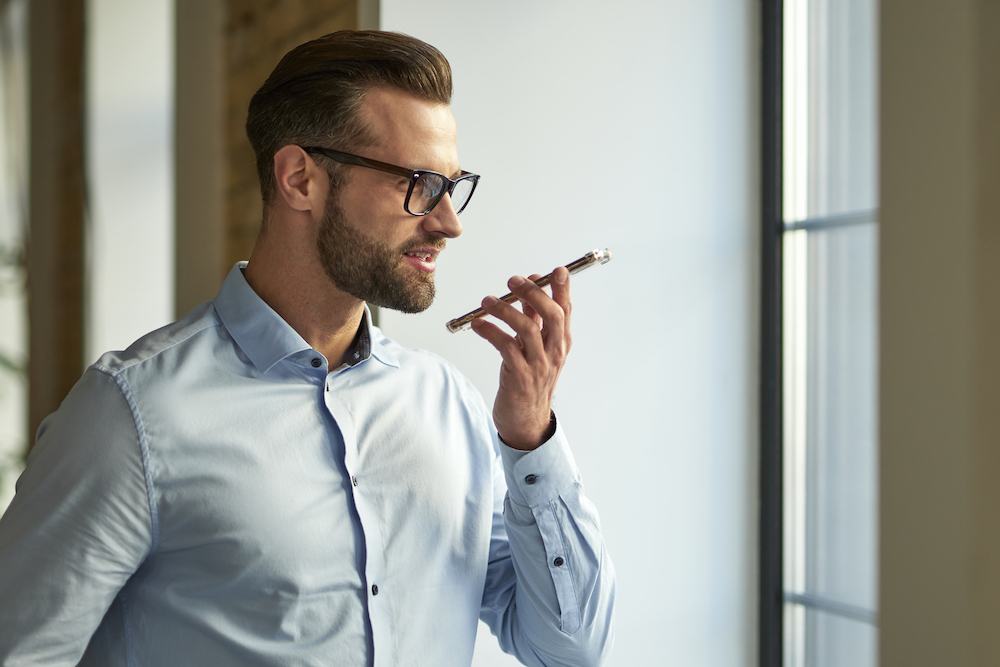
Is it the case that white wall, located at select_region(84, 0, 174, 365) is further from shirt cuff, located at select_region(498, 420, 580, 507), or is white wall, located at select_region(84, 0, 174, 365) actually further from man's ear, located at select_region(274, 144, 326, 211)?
shirt cuff, located at select_region(498, 420, 580, 507)

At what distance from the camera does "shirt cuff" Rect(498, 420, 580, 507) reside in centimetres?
133

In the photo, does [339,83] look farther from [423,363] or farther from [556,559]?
[556,559]

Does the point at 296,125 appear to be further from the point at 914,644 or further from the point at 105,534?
the point at 914,644

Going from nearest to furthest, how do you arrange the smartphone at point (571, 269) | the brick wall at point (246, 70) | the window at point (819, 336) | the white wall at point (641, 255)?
the smartphone at point (571, 269) < the white wall at point (641, 255) < the window at point (819, 336) < the brick wall at point (246, 70)

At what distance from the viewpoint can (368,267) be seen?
1358 mm

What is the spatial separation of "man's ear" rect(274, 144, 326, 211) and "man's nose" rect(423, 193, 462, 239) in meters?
0.16

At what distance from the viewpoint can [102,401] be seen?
48.3 inches

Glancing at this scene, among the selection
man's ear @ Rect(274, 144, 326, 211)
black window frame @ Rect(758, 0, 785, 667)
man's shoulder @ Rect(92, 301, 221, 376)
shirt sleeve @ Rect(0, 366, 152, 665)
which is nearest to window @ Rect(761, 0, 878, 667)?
black window frame @ Rect(758, 0, 785, 667)

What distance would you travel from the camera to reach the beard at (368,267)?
53.5 inches

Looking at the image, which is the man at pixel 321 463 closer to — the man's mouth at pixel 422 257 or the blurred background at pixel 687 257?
the man's mouth at pixel 422 257

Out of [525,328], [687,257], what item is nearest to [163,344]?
[525,328]

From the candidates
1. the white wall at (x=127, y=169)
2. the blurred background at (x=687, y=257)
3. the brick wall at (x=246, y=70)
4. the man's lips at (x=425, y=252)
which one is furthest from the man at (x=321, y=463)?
the white wall at (x=127, y=169)

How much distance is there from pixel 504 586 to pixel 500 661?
17.7 inches

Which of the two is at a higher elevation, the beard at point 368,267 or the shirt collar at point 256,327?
the beard at point 368,267
